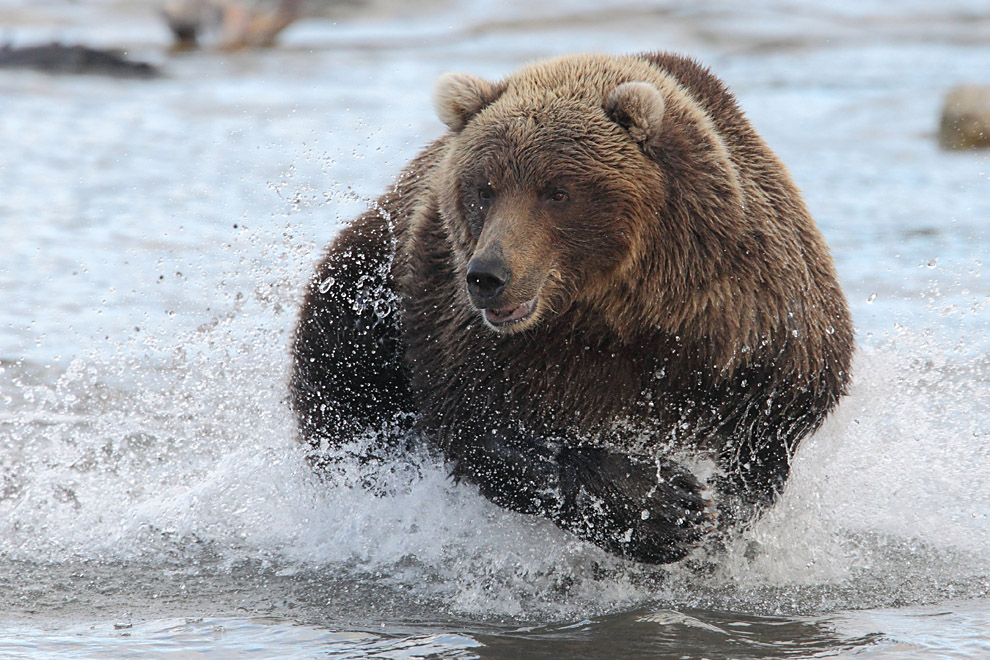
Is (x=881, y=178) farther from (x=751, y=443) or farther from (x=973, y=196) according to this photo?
(x=751, y=443)

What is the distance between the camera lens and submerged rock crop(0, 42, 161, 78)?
20281 millimetres

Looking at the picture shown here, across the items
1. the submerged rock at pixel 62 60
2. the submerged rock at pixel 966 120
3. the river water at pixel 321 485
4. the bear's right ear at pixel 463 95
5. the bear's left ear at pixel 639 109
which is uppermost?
the submerged rock at pixel 62 60

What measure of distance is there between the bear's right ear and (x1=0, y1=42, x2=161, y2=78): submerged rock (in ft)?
54.9

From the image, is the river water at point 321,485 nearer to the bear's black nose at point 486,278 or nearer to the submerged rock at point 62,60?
the bear's black nose at point 486,278

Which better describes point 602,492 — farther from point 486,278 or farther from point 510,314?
point 486,278

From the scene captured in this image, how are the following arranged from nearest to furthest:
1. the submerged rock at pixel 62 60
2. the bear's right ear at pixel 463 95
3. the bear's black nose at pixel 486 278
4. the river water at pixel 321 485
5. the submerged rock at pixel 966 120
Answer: the bear's black nose at pixel 486 278
the river water at pixel 321 485
the bear's right ear at pixel 463 95
the submerged rock at pixel 966 120
the submerged rock at pixel 62 60

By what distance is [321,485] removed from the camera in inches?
245

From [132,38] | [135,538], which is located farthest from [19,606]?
[132,38]

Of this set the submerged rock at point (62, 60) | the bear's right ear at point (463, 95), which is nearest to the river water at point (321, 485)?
the bear's right ear at point (463, 95)

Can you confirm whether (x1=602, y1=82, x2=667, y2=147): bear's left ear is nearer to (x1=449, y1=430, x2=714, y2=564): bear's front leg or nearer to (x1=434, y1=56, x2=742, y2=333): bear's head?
(x1=434, y1=56, x2=742, y2=333): bear's head

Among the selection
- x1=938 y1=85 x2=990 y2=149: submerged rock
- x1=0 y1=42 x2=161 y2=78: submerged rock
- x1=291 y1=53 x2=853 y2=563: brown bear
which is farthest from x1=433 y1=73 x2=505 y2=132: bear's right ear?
x1=0 y1=42 x2=161 y2=78: submerged rock

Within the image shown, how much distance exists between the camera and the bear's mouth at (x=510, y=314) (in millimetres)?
4551

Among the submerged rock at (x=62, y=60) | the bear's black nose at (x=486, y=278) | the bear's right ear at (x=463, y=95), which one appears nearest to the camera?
the bear's black nose at (x=486, y=278)

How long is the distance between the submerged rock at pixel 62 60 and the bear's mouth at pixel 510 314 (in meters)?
17.3
